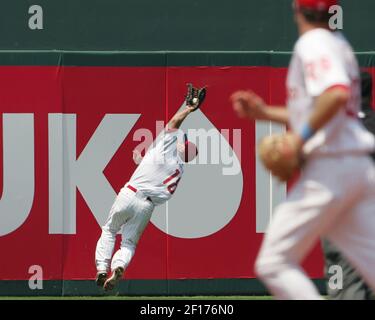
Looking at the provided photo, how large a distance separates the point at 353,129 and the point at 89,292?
690 centimetres

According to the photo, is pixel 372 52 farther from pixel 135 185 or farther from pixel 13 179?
pixel 13 179

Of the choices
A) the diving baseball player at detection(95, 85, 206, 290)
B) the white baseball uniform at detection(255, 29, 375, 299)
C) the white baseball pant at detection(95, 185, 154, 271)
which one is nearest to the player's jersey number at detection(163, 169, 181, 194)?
the diving baseball player at detection(95, 85, 206, 290)

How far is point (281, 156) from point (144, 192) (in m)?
6.02

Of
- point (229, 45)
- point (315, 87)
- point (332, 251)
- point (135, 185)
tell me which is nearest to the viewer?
point (315, 87)

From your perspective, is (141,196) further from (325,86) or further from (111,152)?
(325,86)

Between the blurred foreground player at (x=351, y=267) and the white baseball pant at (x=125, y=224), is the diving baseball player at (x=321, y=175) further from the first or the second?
the white baseball pant at (x=125, y=224)

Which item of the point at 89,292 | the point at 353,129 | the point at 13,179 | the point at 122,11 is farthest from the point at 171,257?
the point at 353,129

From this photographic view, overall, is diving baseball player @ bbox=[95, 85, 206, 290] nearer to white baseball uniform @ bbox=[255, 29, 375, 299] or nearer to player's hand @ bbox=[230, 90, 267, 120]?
player's hand @ bbox=[230, 90, 267, 120]

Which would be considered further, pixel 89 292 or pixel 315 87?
pixel 89 292

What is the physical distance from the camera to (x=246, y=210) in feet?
40.5

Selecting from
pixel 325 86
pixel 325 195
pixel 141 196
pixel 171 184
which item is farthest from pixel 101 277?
pixel 325 86

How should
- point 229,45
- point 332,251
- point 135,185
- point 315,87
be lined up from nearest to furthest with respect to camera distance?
point 315,87 → point 332,251 → point 135,185 → point 229,45

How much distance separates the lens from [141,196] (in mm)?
11672

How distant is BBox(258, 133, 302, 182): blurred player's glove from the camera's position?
18.7ft
